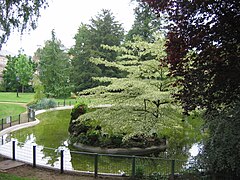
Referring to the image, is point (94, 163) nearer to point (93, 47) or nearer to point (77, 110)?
point (77, 110)

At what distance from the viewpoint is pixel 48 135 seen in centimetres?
1656

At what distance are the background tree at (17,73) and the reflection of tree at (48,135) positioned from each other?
2485 cm

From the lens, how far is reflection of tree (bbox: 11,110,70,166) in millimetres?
12430

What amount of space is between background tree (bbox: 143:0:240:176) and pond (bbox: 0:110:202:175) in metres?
1.87

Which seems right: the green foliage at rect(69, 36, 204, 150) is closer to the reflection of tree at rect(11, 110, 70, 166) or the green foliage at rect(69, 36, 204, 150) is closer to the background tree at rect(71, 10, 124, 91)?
the reflection of tree at rect(11, 110, 70, 166)

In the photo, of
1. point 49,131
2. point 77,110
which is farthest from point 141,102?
point 49,131

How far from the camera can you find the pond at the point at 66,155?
30.1 feet

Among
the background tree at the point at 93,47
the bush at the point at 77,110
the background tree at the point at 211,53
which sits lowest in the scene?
the bush at the point at 77,110

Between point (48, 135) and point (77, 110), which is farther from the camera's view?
point (48, 135)

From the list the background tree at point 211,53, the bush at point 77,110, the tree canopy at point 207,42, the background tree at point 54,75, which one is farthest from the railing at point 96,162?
the background tree at point 54,75

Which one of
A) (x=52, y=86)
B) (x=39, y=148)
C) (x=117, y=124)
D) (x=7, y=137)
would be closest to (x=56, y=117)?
(x=7, y=137)

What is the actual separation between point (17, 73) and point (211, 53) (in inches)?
1755

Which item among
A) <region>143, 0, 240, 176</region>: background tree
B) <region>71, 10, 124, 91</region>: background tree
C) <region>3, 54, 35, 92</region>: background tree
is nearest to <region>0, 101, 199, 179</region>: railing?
<region>143, 0, 240, 176</region>: background tree

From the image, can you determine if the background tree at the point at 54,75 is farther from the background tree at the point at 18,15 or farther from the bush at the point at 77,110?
the background tree at the point at 18,15
